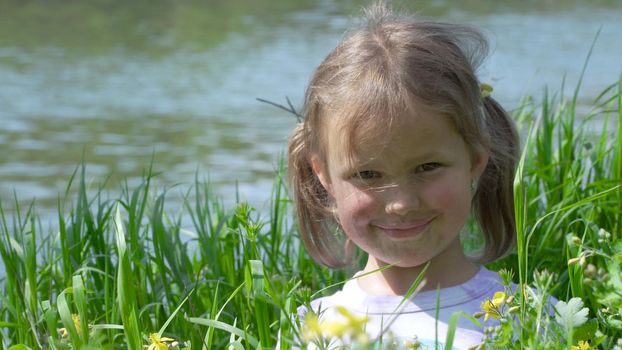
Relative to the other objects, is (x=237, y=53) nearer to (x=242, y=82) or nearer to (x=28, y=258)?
(x=242, y=82)

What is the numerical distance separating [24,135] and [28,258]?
13.9 ft

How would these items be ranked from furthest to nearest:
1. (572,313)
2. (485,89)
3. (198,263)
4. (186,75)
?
1. (186,75)
2. (198,263)
3. (485,89)
4. (572,313)

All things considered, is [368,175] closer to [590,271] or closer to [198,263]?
[590,271]

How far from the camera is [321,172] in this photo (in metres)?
2.41

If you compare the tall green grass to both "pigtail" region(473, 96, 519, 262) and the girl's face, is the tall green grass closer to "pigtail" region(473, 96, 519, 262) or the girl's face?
"pigtail" region(473, 96, 519, 262)

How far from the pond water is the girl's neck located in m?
0.50

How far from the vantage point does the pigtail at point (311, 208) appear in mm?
2545

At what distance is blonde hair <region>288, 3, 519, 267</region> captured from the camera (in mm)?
Answer: 2205

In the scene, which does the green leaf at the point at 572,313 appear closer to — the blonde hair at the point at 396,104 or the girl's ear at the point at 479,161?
the blonde hair at the point at 396,104

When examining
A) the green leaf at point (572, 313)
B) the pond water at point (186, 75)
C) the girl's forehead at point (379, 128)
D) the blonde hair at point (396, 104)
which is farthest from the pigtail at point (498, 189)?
the green leaf at point (572, 313)

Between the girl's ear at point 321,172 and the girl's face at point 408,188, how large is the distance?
9 cm

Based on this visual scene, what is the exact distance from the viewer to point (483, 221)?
2.59m

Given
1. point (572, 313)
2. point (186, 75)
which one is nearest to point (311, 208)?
point (572, 313)

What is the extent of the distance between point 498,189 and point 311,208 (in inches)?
17.2
